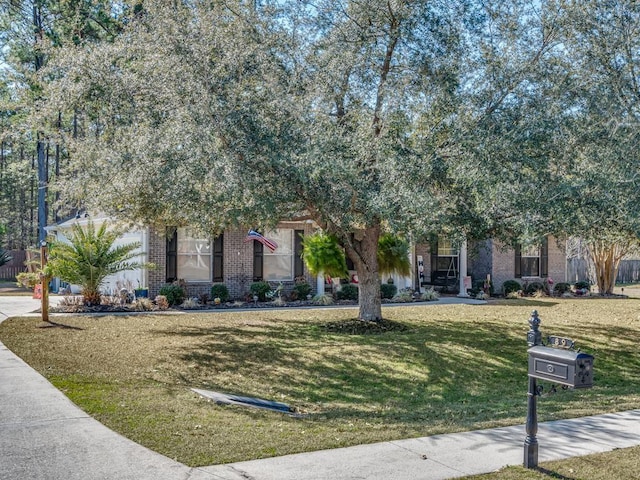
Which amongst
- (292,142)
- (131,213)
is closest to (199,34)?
(292,142)

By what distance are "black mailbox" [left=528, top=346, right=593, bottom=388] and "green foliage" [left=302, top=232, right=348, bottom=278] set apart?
1387 centimetres

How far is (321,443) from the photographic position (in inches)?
230

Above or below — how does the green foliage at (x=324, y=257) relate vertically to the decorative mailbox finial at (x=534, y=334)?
above

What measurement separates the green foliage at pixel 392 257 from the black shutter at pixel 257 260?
4.24 meters

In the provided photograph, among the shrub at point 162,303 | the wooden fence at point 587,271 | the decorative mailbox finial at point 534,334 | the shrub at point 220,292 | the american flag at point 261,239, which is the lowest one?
the shrub at point 162,303

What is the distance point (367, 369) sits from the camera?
35.2 feet

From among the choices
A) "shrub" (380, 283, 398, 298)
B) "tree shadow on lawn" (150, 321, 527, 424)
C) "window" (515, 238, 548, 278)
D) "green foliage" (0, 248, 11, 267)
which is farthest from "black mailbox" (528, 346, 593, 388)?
"green foliage" (0, 248, 11, 267)

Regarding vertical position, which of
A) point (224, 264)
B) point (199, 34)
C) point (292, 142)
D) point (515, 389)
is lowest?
point (515, 389)

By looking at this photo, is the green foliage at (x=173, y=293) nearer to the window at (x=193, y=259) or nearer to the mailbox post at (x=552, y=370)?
A: the window at (x=193, y=259)

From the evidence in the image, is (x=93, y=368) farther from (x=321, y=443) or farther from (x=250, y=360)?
(x=321, y=443)

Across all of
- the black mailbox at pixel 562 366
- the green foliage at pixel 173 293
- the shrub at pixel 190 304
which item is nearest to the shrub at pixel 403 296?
the shrub at pixel 190 304

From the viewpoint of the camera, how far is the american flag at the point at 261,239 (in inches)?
781

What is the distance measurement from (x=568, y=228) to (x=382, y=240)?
8.24 meters

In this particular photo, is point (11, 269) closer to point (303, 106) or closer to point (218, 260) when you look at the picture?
point (218, 260)
